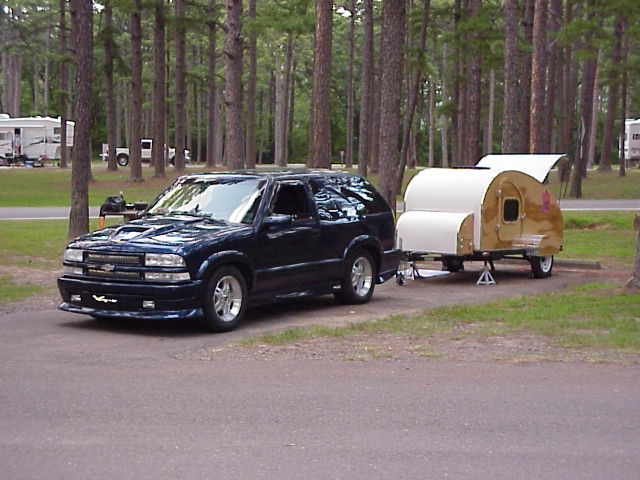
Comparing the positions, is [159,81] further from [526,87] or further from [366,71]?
[526,87]

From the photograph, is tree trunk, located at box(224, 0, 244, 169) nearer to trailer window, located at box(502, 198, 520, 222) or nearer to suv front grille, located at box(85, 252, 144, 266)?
trailer window, located at box(502, 198, 520, 222)

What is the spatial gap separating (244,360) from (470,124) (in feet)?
68.7

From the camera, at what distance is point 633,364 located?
29.5 feet

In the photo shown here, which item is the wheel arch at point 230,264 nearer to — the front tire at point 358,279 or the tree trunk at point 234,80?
the front tire at point 358,279

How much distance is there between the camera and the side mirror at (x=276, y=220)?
1141 cm

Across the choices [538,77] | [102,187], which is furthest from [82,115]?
[102,187]

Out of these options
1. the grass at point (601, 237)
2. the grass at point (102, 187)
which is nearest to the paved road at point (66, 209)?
the grass at point (102, 187)

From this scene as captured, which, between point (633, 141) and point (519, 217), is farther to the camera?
point (633, 141)

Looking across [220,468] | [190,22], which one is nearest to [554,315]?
[220,468]

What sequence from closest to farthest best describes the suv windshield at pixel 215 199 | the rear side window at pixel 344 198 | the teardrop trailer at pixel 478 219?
the suv windshield at pixel 215 199
the rear side window at pixel 344 198
the teardrop trailer at pixel 478 219

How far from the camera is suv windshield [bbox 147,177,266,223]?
37.8 ft

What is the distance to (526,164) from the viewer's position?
54.6ft

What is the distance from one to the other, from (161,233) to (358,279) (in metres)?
3.28

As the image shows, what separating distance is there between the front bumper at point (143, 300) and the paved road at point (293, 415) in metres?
0.29
